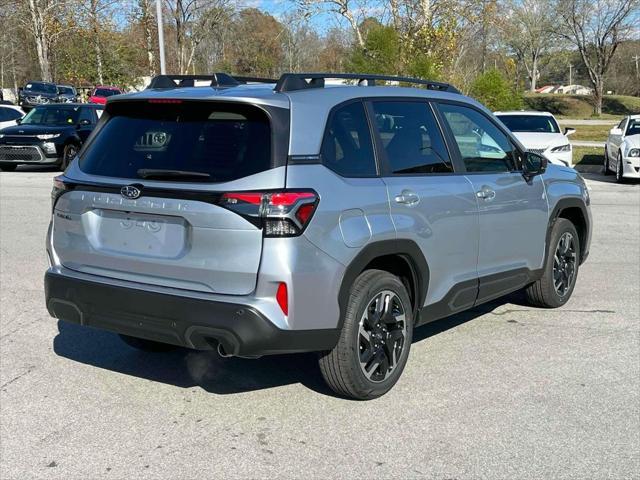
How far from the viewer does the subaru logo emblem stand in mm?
4000

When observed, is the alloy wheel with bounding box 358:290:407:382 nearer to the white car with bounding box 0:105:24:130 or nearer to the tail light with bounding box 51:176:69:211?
the tail light with bounding box 51:176:69:211

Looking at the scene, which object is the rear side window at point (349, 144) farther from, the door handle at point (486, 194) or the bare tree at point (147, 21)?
the bare tree at point (147, 21)

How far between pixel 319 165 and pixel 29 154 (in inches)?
629

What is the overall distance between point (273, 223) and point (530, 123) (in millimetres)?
14309

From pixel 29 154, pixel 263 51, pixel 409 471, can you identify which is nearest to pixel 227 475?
pixel 409 471

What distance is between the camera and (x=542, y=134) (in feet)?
53.0

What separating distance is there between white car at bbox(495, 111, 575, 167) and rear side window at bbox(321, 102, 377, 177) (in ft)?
35.1

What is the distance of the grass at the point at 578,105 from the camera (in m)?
54.4

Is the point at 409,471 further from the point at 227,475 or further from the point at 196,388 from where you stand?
the point at 196,388

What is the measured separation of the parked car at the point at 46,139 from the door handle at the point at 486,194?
15152 millimetres

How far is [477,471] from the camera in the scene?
11.8 ft

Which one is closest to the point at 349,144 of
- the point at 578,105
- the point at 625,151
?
the point at 625,151

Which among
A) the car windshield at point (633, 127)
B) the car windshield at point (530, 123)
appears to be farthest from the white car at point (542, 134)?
the car windshield at point (633, 127)

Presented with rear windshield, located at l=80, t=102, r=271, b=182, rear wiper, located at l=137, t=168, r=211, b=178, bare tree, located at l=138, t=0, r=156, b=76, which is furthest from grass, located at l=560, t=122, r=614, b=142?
rear wiper, located at l=137, t=168, r=211, b=178
